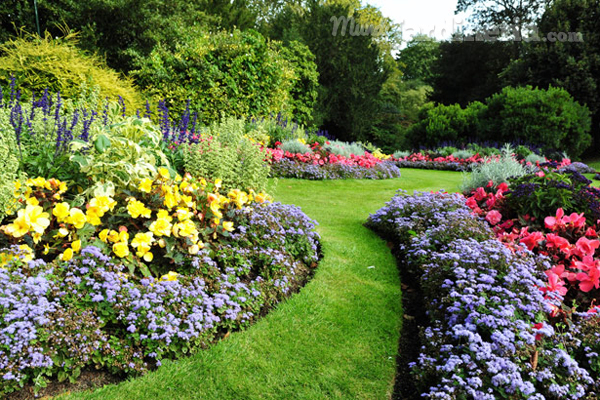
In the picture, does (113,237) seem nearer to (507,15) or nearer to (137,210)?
(137,210)

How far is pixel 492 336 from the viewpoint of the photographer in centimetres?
205

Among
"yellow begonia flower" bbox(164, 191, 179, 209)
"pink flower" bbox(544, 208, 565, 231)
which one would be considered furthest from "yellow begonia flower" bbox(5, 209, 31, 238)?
"pink flower" bbox(544, 208, 565, 231)

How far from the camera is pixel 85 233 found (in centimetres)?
A: 262

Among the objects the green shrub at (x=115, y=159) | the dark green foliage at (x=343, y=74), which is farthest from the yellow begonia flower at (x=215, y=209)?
the dark green foliage at (x=343, y=74)

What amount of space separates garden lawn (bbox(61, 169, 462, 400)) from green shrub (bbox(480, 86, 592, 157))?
13.0 metres

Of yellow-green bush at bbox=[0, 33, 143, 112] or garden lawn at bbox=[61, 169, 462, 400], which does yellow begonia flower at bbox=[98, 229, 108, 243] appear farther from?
yellow-green bush at bbox=[0, 33, 143, 112]

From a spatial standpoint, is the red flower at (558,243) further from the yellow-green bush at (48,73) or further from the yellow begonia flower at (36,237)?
the yellow-green bush at (48,73)

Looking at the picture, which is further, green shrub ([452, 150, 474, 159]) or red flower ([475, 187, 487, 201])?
green shrub ([452, 150, 474, 159])

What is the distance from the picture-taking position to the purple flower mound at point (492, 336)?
6.23 feet

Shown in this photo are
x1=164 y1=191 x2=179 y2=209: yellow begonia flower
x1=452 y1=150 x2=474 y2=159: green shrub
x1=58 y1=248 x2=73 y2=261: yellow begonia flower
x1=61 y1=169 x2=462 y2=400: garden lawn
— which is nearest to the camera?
x1=61 y1=169 x2=462 y2=400: garden lawn

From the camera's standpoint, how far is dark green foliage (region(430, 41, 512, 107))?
84.8ft

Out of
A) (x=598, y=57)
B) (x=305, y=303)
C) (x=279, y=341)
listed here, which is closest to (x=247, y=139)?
(x=305, y=303)

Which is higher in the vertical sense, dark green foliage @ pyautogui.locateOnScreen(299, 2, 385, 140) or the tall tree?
the tall tree

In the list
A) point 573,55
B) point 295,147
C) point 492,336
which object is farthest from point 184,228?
point 573,55
